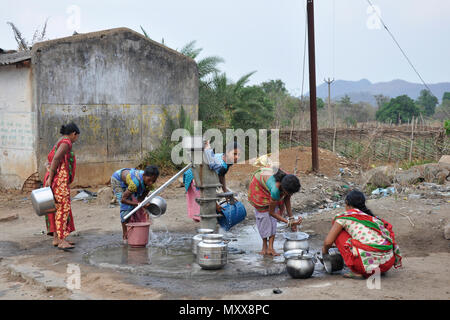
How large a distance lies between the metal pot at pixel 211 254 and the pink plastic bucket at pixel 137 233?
1381mm

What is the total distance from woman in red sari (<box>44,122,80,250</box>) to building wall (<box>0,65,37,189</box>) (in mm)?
5190

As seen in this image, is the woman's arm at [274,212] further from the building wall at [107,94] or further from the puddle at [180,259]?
the building wall at [107,94]

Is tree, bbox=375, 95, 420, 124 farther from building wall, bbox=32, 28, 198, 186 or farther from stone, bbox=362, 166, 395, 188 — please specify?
building wall, bbox=32, 28, 198, 186

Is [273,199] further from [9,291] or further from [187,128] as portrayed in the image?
[187,128]

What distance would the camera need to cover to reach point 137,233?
6688mm

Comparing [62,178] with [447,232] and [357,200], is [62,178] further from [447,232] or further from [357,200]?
[447,232]

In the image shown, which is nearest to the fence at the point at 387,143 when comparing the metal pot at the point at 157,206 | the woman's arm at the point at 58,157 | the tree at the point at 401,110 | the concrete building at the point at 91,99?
the concrete building at the point at 91,99

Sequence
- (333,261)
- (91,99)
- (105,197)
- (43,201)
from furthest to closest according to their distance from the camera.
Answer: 1. (91,99)
2. (105,197)
3. (43,201)
4. (333,261)

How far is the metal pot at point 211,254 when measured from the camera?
5.46 m

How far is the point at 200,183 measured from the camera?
6.37 metres

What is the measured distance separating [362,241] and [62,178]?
3843 millimetres

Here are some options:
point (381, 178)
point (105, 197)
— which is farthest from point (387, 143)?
point (105, 197)

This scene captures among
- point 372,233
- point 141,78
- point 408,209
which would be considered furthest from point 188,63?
point 372,233

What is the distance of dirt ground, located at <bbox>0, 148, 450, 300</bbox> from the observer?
4.70 m
